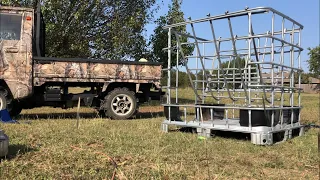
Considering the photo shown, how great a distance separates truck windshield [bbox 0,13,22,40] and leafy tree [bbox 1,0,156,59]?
416 centimetres

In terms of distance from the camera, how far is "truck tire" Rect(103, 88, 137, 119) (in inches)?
339

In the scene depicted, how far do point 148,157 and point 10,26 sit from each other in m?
5.55

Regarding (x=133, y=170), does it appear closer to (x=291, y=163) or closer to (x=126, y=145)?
(x=126, y=145)

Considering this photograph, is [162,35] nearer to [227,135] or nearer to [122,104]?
[122,104]

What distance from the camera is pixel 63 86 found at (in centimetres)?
850

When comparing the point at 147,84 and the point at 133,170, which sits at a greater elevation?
the point at 147,84

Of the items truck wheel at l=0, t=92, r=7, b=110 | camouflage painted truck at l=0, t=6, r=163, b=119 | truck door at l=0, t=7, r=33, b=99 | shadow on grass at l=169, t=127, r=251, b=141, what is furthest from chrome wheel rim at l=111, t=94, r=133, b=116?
shadow on grass at l=169, t=127, r=251, b=141

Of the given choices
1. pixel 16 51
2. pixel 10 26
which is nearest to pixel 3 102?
pixel 16 51

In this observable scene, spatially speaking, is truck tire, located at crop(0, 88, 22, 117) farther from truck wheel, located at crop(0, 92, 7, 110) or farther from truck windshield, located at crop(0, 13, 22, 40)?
truck windshield, located at crop(0, 13, 22, 40)

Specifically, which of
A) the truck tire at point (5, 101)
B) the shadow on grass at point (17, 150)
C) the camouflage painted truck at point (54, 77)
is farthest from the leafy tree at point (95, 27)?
the shadow on grass at point (17, 150)

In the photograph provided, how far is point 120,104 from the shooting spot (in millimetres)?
8750

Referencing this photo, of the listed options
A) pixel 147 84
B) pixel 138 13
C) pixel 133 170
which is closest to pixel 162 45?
pixel 138 13

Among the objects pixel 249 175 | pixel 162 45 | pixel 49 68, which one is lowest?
pixel 249 175

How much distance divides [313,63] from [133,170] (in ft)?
154
